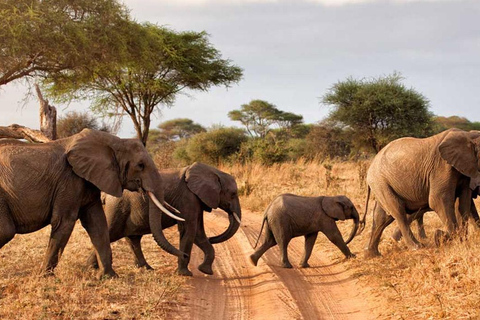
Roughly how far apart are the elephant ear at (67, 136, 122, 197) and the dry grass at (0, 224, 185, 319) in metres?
1.08

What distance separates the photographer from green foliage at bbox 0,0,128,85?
16625mm

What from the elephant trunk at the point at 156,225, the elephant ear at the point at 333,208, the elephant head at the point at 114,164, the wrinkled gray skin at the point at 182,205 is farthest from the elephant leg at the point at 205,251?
the elephant ear at the point at 333,208

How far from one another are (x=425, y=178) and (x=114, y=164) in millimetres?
4404

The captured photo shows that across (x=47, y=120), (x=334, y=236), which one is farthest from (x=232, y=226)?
(x=47, y=120)

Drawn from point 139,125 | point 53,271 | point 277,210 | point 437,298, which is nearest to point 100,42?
point 139,125

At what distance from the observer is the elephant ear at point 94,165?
7.17 metres

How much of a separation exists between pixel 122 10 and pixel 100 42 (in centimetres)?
164

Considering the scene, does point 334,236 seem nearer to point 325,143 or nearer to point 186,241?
point 186,241

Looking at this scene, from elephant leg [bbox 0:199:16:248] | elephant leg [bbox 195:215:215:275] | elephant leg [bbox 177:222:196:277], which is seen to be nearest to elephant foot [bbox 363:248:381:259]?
elephant leg [bbox 195:215:215:275]

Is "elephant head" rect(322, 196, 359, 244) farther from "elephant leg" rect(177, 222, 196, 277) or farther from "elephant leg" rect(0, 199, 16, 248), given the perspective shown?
"elephant leg" rect(0, 199, 16, 248)

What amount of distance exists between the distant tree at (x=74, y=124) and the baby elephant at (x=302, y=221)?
21.3m

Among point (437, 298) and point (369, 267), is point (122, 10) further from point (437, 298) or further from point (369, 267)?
point (437, 298)

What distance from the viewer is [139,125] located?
2906cm

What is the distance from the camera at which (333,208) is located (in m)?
9.46
